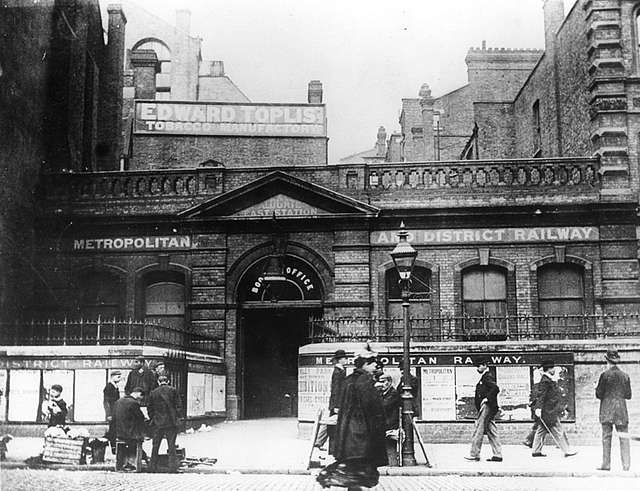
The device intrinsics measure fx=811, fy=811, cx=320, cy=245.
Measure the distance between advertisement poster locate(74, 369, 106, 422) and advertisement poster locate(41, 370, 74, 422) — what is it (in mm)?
123

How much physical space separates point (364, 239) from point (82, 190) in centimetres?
840


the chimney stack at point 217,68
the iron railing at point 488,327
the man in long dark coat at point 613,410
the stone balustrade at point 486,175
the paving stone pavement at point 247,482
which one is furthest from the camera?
the chimney stack at point 217,68

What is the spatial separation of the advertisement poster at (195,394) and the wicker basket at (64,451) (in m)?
6.23

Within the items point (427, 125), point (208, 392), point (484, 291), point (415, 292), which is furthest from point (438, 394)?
point (427, 125)

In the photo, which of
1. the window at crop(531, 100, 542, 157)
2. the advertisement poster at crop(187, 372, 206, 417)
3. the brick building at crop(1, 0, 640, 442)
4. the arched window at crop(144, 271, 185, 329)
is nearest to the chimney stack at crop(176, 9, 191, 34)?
the window at crop(531, 100, 542, 157)

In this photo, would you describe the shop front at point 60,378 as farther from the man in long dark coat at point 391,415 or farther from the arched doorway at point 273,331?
the arched doorway at point 273,331

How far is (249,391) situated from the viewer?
80.2 ft

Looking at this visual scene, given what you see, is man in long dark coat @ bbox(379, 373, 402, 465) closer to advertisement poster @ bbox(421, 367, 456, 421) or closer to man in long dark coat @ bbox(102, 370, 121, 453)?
advertisement poster @ bbox(421, 367, 456, 421)

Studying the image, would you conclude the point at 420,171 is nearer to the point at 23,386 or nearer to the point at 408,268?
the point at 408,268

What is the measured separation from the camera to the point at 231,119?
28.7m

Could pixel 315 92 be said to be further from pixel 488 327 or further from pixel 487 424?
pixel 487 424

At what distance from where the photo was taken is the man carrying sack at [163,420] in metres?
13.1

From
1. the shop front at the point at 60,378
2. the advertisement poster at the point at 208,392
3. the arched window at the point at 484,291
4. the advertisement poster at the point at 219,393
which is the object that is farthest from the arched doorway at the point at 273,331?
the shop front at the point at 60,378

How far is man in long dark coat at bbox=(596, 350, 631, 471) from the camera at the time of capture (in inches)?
508
